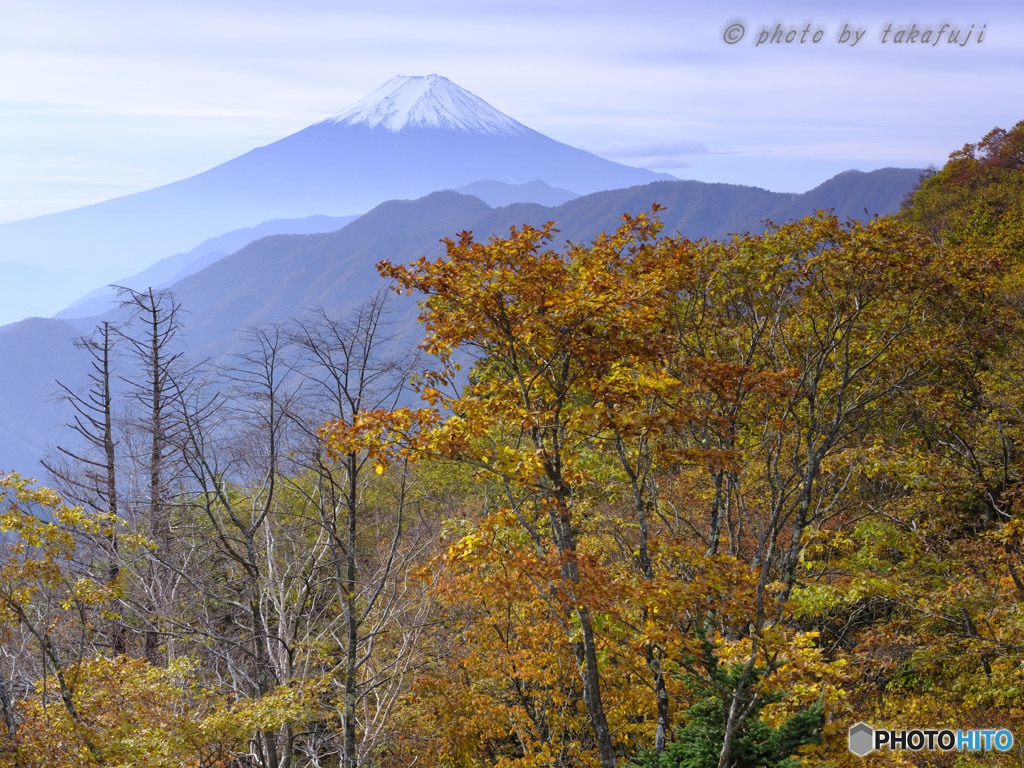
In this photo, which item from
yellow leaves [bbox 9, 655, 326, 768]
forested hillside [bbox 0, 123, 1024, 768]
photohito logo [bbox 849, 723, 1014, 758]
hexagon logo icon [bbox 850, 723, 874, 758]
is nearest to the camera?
forested hillside [bbox 0, 123, 1024, 768]

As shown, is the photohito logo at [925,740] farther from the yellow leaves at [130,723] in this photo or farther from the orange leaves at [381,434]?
the yellow leaves at [130,723]

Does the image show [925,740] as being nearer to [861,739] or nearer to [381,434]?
[861,739]

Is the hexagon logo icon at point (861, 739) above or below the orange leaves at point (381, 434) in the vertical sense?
below

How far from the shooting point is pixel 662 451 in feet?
25.2

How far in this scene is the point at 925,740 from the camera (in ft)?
30.8

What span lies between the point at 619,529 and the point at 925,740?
4.98 metres

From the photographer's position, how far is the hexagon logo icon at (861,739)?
325 inches

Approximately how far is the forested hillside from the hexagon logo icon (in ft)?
0.54

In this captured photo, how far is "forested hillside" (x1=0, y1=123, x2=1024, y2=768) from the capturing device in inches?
273

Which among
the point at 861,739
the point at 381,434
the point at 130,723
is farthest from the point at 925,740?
the point at 130,723

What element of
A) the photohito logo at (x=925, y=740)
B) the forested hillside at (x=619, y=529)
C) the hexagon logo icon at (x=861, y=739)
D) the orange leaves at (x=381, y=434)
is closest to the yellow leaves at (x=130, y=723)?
the forested hillside at (x=619, y=529)

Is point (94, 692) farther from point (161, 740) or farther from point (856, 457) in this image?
point (856, 457)

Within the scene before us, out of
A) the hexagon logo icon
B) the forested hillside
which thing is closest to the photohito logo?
the hexagon logo icon

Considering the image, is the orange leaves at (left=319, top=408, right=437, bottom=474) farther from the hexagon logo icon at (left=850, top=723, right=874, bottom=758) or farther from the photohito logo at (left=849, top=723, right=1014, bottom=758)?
the hexagon logo icon at (left=850, top=723, right=874, bottom=758)
